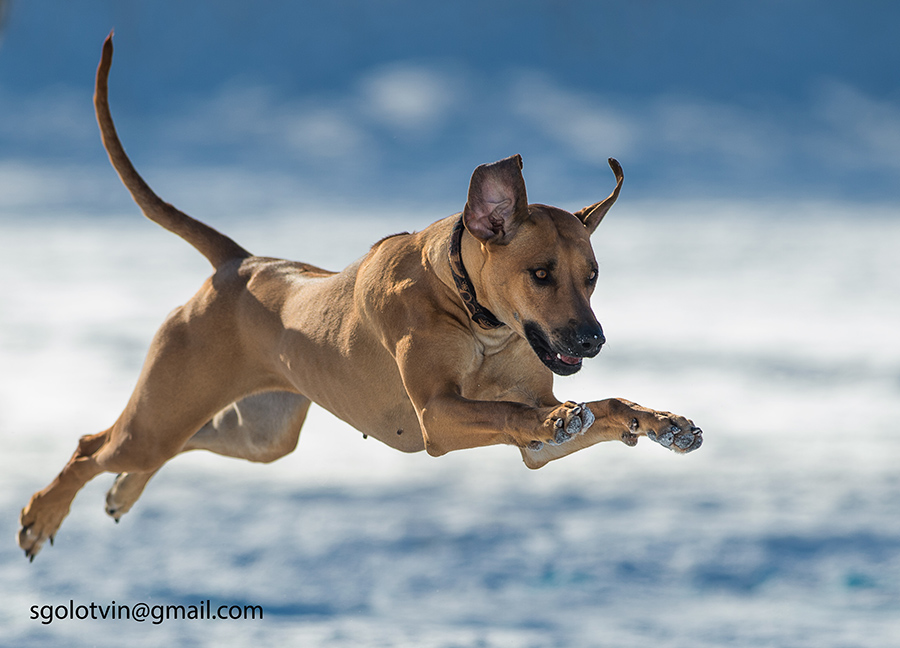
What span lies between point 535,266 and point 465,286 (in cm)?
43

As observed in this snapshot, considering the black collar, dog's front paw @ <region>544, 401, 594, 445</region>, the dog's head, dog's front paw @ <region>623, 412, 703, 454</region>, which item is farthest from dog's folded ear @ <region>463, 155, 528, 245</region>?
dog's front paw @ <region>623, 412, 703, 454</region>

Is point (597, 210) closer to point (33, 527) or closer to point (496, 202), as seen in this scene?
point (496, 202)

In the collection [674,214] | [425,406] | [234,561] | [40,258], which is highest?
[674,214]

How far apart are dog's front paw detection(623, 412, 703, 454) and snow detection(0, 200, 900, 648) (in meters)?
7.74

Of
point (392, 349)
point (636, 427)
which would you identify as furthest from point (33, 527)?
point (636, 427)

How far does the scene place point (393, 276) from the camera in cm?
545

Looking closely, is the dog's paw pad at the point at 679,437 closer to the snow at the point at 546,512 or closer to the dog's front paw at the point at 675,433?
the dog's front paw at the point at 675,433

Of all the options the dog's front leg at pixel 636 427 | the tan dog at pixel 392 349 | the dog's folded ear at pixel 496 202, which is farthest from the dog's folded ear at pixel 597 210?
the dog's front leg at pixel 636 427

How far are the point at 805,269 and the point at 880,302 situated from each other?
7.35 ft

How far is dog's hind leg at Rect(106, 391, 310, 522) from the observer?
682cm

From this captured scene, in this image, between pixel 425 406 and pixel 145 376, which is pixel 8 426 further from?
pixel 425 406

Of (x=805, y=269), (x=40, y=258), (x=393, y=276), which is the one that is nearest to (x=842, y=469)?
(x=805, y=269)

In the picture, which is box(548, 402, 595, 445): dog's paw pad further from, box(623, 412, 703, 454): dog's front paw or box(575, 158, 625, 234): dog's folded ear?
box(575, 158, 625, 234): dog's folded ear

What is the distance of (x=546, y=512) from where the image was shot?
56.7ft
